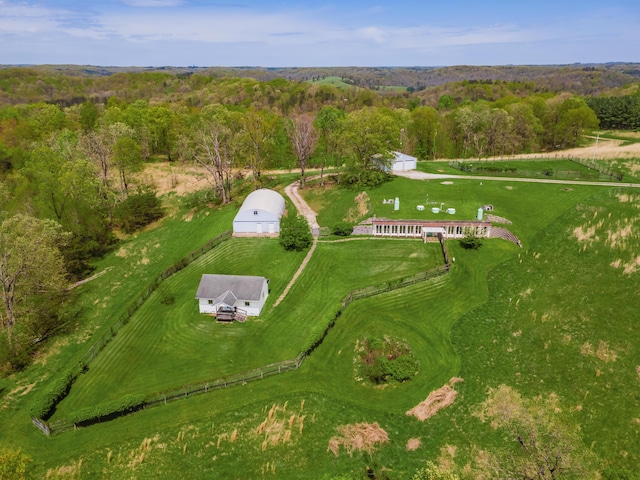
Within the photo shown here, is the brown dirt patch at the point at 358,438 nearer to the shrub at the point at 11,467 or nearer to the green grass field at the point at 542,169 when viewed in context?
the shrub at the point at 11,467

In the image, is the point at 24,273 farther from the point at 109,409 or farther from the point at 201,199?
the point at 201,199

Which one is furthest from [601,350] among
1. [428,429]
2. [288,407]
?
[288,407]

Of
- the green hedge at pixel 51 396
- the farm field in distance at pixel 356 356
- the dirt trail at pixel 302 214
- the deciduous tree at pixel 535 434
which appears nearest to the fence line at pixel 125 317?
the green hedge at pixel 51 396

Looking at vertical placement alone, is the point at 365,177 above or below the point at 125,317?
above

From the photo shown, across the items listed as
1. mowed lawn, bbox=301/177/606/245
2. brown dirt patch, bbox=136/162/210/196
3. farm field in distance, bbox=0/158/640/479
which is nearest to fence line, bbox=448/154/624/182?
mowed lawn, bbox=301/177/606/245

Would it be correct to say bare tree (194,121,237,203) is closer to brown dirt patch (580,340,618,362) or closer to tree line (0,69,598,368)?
tree line (0,69,598,368)

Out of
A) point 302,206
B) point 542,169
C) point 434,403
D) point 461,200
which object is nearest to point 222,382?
point 434,403

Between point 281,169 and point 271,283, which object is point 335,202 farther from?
point 281,169
